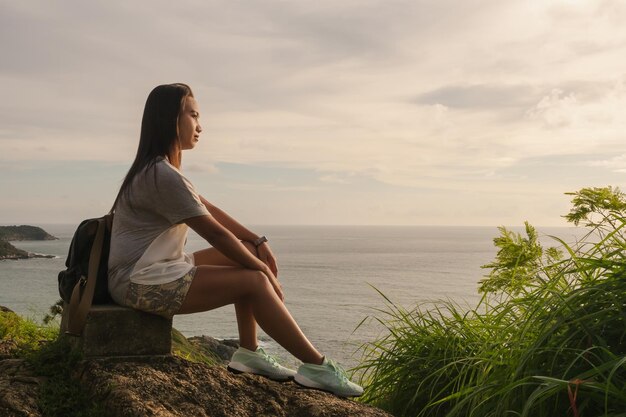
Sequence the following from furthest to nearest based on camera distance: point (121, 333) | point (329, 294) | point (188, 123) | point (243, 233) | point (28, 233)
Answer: point (28, 233), point (329, 294), point (243, 233), point (188, 123), point (121, 333)

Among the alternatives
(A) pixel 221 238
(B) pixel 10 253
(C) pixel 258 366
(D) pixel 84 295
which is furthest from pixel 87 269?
(B) pixel 10 253

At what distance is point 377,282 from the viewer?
Result: 194ft

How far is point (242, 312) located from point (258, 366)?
375 millimetres

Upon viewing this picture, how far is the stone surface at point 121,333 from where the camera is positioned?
146 inches

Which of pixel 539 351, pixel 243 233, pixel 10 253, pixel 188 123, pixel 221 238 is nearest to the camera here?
pixel 539 351

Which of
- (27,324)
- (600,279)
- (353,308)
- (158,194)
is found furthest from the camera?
(353,308)

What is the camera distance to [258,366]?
13.0ft

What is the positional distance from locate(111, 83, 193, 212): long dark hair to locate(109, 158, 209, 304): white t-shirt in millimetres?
111

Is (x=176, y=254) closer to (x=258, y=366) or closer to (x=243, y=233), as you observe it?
(x=243, y=233)

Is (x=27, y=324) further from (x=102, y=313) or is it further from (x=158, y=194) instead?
(x=158, y=194)

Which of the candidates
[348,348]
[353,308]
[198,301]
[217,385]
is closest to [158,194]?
[198,301]

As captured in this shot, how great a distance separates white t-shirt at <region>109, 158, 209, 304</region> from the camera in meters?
3.60

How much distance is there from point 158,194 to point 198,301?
0.65m

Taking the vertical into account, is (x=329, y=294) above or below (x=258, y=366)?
below
